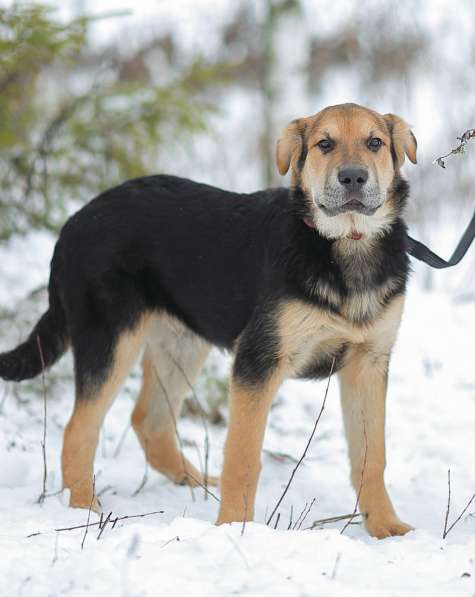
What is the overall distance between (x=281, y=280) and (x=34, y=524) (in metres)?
1.60

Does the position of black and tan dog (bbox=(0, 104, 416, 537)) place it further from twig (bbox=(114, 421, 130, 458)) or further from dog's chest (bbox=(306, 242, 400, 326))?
twig (bbox=(114, 421, 130, 458))

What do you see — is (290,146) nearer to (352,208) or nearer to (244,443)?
(352,208)

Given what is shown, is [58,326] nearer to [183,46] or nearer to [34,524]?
[34,524]

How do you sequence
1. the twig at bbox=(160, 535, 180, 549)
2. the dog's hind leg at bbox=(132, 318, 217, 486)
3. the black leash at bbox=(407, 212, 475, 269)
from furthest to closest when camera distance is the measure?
the dog's hind leg at bbox=(132, 318, 217, 486)
the black leash at bbox=(407, 212, 475, 269)
the twig at bbox=(160, 535, 180, 549)

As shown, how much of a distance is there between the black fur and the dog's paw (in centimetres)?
86

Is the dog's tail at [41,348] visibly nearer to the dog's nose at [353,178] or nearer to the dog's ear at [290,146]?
the dog's ear at [290,146]

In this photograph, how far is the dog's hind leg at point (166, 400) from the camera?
5297mm

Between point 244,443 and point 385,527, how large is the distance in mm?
920

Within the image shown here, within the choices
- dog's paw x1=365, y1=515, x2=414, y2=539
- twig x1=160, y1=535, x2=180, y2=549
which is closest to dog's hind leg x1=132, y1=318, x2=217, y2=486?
dog's paw x1=365, y1=515, x2=414, y2=539

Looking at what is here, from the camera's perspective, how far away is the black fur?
422cm

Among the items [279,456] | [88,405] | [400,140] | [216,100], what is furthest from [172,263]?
[216,100]

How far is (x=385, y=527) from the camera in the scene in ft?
14.1

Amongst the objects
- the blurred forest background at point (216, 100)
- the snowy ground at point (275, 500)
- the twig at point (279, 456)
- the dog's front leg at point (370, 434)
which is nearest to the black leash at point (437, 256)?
the dog's front leg at point (370, 434)

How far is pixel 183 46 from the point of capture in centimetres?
1975
